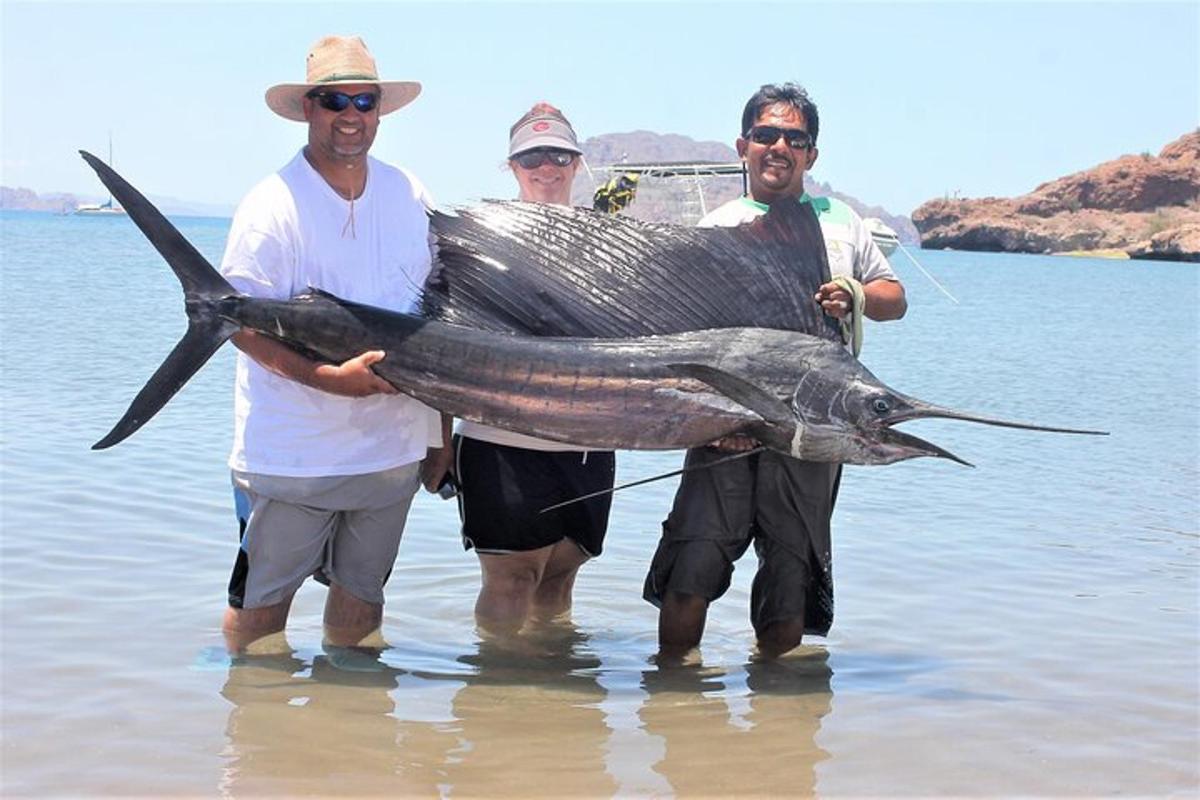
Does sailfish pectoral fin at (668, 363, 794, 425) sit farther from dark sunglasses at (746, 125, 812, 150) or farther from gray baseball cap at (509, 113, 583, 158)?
gray baseball cap at (509, 113, 583, 158)

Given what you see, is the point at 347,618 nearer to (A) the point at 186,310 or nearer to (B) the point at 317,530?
(B) the point at 317,530

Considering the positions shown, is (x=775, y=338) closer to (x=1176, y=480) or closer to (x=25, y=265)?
(x=1176, y=480)

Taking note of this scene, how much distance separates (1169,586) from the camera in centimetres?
567

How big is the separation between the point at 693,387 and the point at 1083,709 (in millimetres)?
1467

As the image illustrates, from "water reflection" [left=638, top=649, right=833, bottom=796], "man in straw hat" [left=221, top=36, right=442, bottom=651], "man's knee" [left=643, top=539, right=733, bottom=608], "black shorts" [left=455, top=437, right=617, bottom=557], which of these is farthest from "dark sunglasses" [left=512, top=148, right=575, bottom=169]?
"water reflection" [left=638, top=649, right=833, bottom=796]

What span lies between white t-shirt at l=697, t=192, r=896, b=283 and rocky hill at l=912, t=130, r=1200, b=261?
91.7 m

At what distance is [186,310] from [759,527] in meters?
1.67

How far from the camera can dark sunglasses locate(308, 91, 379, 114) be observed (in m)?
3.67

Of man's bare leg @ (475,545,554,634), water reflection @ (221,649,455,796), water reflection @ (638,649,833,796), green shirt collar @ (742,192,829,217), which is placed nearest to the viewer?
water reflection @ (221,649,455,796)

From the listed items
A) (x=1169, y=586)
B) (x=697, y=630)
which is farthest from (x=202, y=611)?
(x=1169, y=586)

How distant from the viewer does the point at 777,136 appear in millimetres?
3895

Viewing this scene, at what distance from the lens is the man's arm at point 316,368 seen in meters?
3.57

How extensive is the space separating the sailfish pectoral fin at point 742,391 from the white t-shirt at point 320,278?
789 mm

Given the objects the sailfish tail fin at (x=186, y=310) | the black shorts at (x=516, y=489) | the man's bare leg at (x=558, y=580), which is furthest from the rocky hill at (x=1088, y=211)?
the sailfish tail fin at (x=186, y=310)
